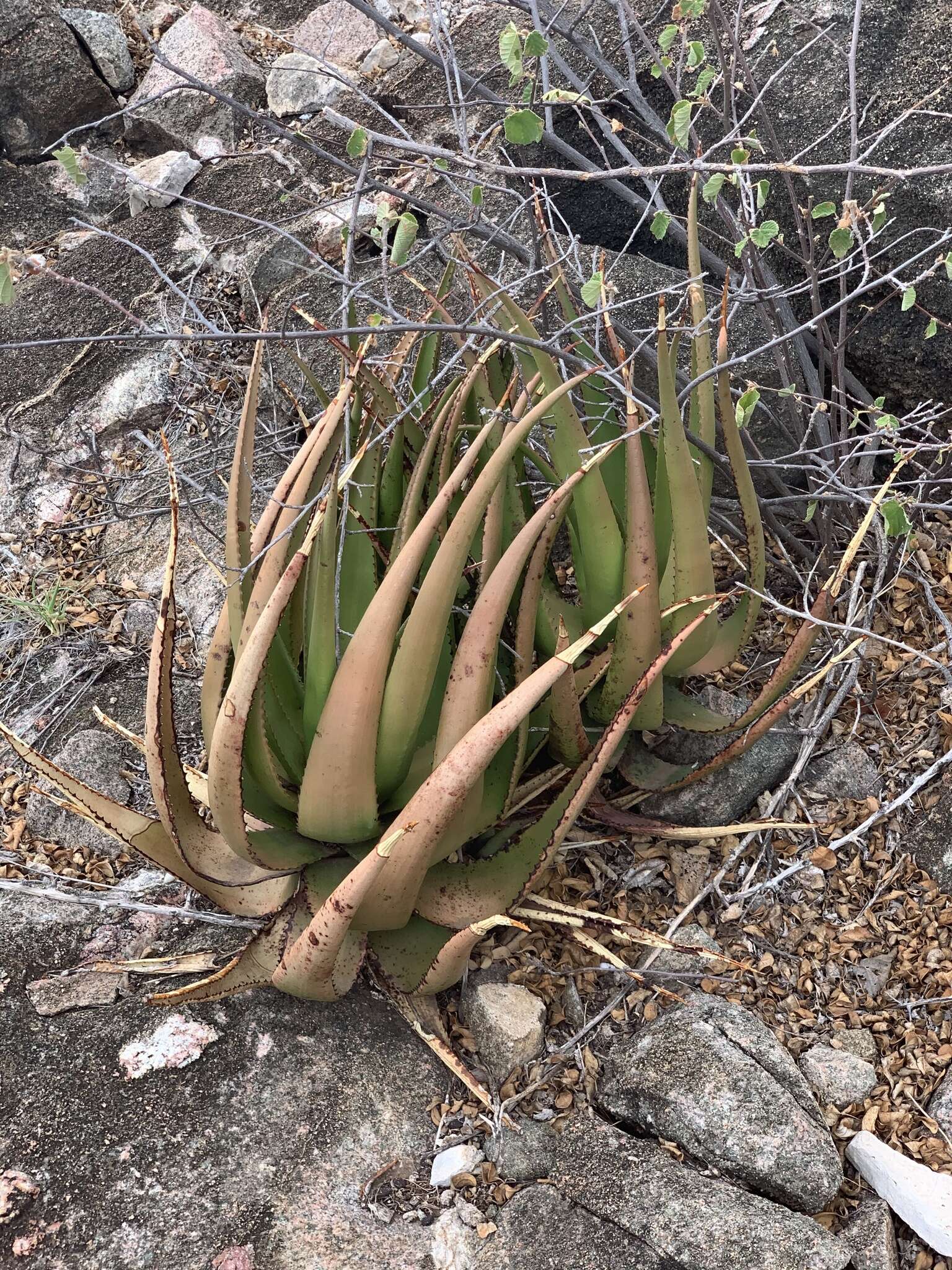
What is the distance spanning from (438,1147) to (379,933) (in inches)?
12.3

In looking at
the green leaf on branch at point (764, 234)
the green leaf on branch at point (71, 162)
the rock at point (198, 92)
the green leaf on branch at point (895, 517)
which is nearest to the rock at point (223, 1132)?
the green leaf on branch at point (895, 517)

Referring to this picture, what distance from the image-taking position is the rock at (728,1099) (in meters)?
1.37

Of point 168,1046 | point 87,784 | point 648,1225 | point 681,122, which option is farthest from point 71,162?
point 648,1225

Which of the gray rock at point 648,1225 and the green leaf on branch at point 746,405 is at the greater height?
the green leaf on branch at point 746,405

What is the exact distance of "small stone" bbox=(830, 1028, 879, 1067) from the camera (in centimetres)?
161

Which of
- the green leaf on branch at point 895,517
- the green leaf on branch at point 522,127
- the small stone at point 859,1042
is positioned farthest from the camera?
the small stone at point 859,1042

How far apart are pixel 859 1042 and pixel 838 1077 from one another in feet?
0.32

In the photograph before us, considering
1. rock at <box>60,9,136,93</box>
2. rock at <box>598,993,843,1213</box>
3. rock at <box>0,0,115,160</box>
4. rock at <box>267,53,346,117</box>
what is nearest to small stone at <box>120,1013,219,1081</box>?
rock at <box>598,993,843,1213</box>

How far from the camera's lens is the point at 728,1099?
4.66 feet

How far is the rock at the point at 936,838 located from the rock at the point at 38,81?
3.62m

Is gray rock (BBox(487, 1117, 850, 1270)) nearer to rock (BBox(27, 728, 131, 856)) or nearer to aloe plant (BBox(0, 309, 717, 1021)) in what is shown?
aloe plant (BBox(0, 309, 717, 1021))

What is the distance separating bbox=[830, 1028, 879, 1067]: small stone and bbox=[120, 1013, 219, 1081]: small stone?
98 cm

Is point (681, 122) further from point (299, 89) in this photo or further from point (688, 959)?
point (299, 89)

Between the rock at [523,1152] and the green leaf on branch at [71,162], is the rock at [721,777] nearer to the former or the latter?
the rock at [523,1152]
